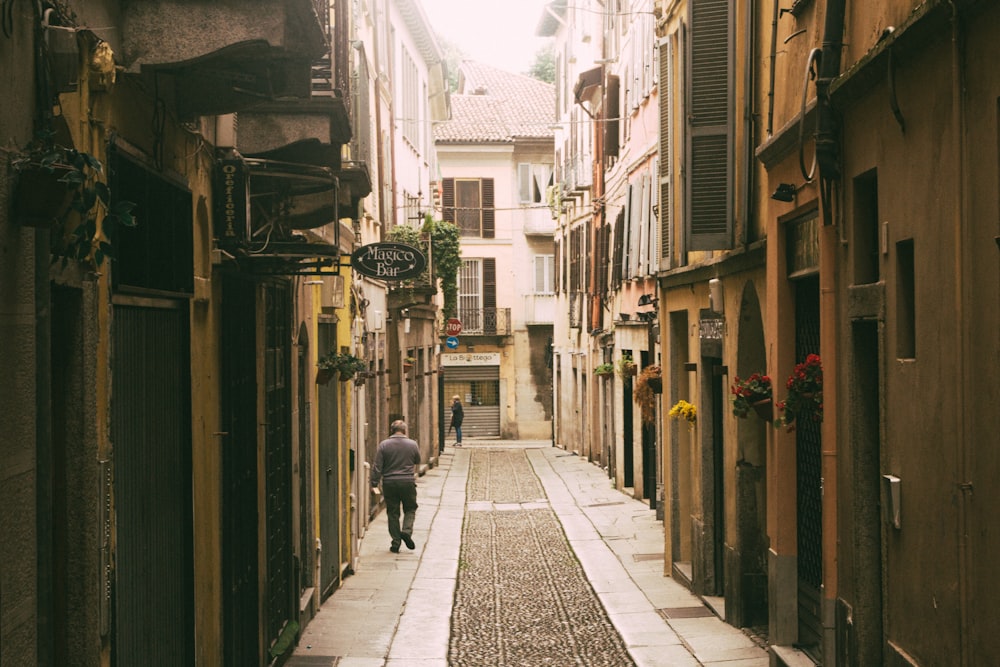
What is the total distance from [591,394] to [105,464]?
28.9 meters

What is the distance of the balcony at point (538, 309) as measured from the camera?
5334cm

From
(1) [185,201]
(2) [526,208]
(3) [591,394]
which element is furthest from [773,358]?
(2) [526,208]

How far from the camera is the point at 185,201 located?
8.80m

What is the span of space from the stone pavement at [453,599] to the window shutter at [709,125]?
386cm

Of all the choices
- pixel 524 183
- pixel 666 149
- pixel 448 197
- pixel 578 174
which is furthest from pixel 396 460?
pixel 524 183

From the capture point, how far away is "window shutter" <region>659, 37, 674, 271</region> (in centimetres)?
1714

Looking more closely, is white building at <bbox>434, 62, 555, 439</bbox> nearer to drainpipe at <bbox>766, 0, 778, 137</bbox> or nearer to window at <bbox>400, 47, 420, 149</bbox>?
window at <bbox>400, 47, 420, 149</bbox>

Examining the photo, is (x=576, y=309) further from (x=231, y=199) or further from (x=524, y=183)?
(x=231, y=199)

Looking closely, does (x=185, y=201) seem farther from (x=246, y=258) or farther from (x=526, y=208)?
(x=526, y=208)

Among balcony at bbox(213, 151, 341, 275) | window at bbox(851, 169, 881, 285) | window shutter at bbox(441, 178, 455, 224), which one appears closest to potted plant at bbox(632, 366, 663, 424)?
balcony at bbox(213, 151, 341, 275)

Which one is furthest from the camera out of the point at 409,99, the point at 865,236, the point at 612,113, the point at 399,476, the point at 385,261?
the point at 409,99

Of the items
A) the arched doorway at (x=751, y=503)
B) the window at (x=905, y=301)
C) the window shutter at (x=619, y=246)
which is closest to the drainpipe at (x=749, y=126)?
the arched doorway at (x=751, y=503)

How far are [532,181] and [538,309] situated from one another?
16.5 ft

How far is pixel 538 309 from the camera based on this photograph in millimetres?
53469
